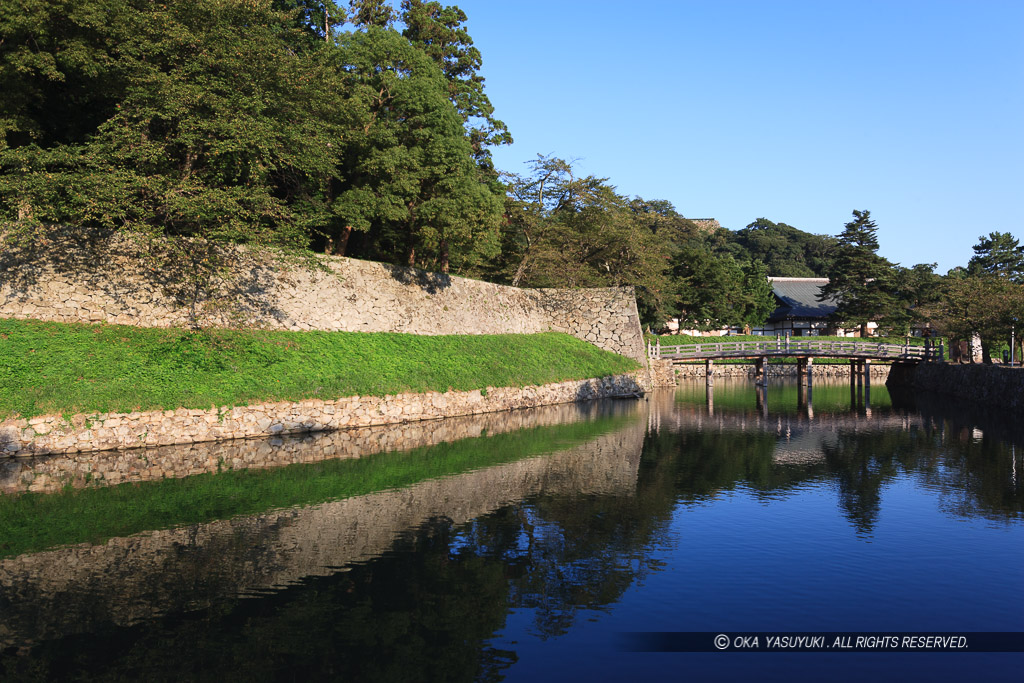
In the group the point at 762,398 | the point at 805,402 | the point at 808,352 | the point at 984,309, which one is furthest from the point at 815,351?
the point at 984,309

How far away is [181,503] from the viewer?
14.0 m

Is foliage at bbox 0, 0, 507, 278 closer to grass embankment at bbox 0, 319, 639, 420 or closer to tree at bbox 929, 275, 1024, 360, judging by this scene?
grass embankment at bbox 0, 319, 639, 420

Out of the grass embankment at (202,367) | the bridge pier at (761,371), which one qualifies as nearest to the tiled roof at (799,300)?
the bridge pier at (761,371)

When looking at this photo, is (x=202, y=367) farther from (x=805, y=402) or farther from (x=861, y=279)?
(x=861, y=279)

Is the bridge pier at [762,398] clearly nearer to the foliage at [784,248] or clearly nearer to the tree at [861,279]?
the tree at [861,279]

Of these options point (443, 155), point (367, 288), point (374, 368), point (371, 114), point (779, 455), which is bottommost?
point (779, 455)

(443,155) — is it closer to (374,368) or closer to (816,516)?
(374,368)

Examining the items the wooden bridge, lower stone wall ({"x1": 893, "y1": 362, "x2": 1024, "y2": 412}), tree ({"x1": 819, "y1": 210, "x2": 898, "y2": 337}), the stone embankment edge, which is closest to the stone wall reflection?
the stone embankment edge

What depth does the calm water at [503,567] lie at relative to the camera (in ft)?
24.9

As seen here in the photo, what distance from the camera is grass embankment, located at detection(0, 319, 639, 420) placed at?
19.5m

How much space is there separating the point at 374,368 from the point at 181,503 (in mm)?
14004

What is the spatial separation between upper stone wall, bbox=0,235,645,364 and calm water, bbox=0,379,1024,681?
33.3 feet

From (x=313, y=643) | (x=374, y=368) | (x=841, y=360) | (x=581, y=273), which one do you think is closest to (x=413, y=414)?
(x=374, y=368)

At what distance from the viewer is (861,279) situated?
69000 mm
